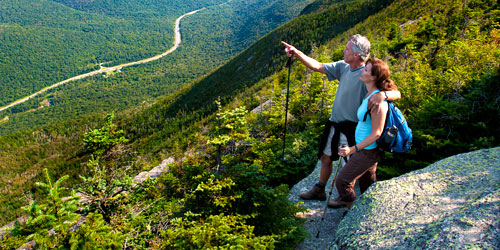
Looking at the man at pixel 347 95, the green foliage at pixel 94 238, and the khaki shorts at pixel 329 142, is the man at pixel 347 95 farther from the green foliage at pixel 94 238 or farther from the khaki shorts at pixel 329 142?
the green foliage at pixel 94 238

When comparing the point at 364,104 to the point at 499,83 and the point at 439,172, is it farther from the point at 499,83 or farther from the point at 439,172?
the point at 499,83

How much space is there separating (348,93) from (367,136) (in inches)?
27.8

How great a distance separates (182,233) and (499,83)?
530 centimetres

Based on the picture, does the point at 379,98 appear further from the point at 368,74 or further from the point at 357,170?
the point at 357,170

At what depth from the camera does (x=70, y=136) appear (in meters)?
109

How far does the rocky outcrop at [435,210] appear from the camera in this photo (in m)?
1.72

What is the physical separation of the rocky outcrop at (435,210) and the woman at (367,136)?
31 centimetres

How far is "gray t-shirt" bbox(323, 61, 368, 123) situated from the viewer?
321 centimetres

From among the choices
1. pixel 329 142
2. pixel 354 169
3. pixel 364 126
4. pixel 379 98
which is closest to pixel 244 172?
pixel 329 142

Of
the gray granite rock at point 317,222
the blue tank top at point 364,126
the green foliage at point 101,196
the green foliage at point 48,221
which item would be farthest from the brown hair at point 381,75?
the green foliage at point 101,196


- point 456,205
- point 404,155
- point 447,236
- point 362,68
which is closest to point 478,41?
point 404,155

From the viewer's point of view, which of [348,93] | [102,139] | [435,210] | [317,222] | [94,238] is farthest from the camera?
[102,139]

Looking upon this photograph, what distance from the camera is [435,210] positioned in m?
2.19

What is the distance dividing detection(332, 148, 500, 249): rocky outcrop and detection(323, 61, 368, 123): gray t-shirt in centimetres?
101
